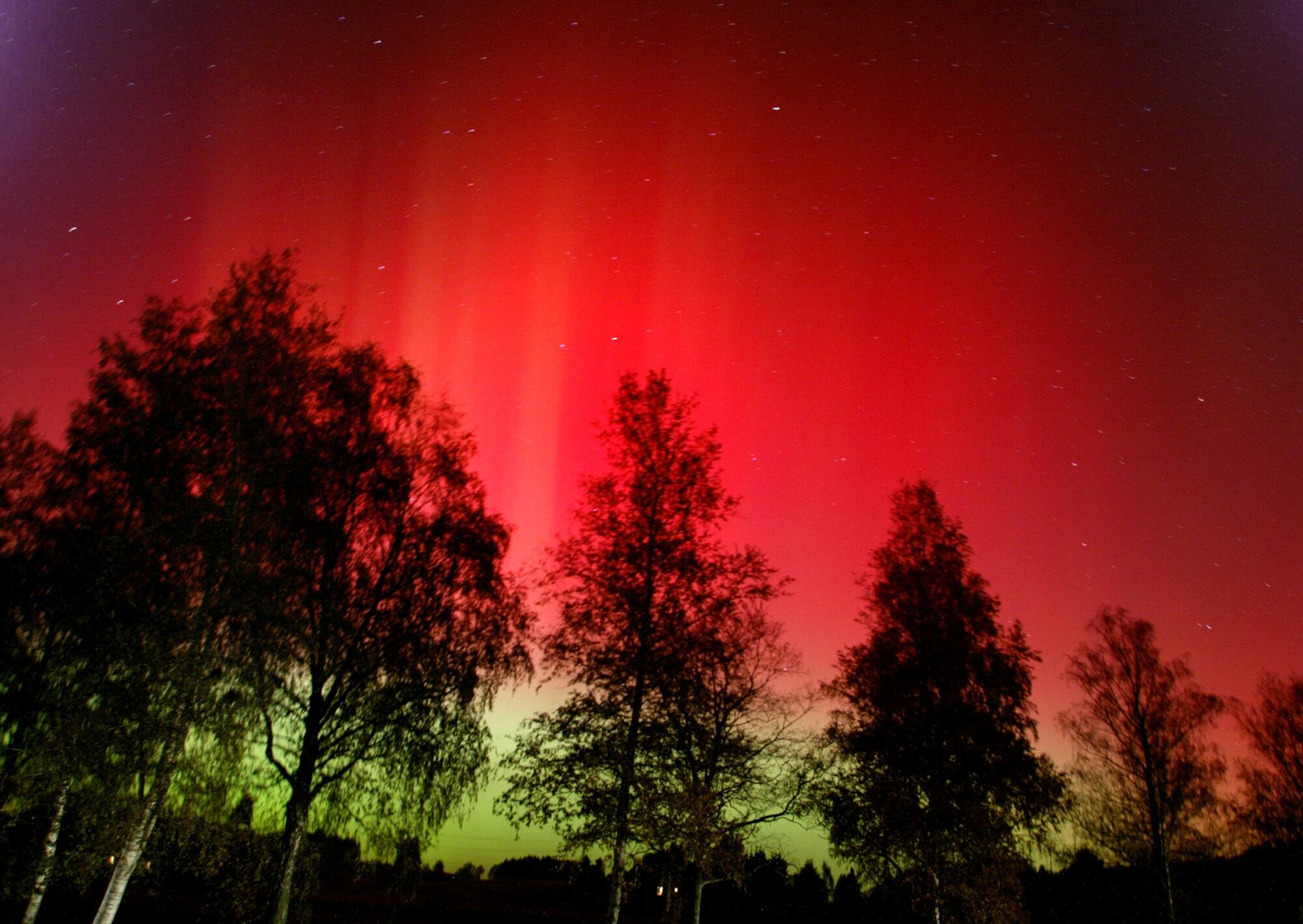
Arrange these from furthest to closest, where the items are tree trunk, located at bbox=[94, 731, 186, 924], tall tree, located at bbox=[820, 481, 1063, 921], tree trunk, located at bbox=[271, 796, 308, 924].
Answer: tall tree, located at bbox=[820, 481, 1063, 921]
tree trunk, located at bbox=[271, 796, 308, 924]
tree trunk, located at bbox=[94, 731, 186, 924]

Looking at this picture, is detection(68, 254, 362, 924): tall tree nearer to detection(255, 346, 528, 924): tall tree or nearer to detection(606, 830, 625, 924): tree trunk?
detection(255, 346, 528, 924): tall tree

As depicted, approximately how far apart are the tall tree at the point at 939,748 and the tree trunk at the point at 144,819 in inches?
628

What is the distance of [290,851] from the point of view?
14.8 metres

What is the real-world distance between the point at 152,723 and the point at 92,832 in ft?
11.7

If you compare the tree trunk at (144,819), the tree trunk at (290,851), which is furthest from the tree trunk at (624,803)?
the tree trunk at (144,819)

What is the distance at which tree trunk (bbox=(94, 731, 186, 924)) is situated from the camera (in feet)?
44.9

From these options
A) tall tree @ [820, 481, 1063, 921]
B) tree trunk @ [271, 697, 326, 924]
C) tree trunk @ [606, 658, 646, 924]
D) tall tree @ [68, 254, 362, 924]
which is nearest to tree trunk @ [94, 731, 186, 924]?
tall tree @ [68, 254, 362, 924]

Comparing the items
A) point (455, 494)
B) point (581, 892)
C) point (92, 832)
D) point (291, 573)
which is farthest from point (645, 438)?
point (581, 892)

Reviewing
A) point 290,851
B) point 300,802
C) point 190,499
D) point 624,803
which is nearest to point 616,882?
point 624,803

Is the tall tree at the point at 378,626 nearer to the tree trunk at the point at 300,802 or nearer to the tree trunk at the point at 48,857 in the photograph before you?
the tree trunk at the point at 300,802

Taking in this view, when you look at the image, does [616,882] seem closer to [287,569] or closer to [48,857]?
[287,569]

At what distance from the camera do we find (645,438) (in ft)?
63.0

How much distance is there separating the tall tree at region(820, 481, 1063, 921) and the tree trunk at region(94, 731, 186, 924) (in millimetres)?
15956

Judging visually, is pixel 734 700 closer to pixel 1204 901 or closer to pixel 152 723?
pixel 152 723
